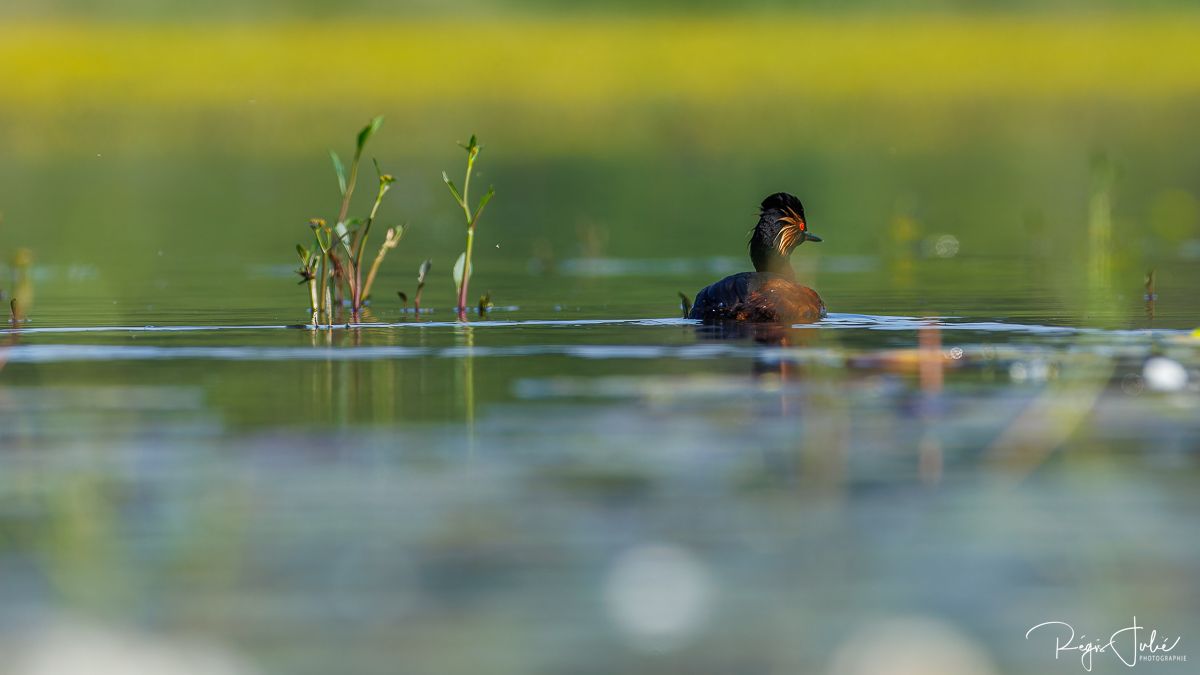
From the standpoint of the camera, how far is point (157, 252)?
33.6 meters

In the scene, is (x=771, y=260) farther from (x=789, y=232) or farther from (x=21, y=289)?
(x=21, y=289)

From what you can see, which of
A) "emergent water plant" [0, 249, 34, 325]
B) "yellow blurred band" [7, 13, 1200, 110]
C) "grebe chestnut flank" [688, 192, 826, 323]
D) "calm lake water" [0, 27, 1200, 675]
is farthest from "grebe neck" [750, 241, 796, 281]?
"yellow blurred band" [7, 13, 1200, 110]

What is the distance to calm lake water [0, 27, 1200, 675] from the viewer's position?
8.60 meters

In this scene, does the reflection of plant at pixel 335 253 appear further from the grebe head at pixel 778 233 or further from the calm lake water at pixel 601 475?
the grebe head at pixel 778 233

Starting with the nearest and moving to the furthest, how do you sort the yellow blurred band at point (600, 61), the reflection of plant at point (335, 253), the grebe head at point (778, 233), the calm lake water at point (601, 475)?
the calm lake water at point (601, 475), the reflection of plant at point (335, 253), the grebe head at point (778, 233), the yellow blurred band at point (600, 61)

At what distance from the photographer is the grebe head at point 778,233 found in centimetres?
2156

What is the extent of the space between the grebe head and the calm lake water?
0.86 m

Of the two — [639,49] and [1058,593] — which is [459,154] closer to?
[1058,593]

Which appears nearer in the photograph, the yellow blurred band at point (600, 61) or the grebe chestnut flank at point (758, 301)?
the grebe chestnut flank at point (758, 301)

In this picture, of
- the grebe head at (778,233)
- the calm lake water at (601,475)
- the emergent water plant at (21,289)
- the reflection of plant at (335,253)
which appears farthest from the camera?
the grebe head at (778,233)

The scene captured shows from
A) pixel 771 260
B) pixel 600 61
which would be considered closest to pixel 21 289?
pixel 771 260

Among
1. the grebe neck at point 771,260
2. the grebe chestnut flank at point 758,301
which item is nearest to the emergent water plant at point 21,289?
the grebe chestnut flank at point 758,301

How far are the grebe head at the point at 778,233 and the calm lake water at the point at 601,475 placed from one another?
0.86 m

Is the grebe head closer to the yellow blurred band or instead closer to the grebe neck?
the grebe neck
